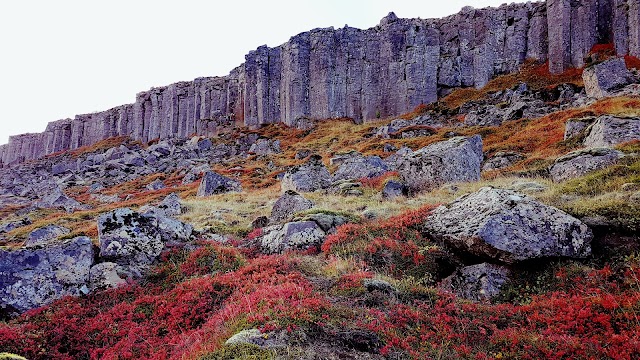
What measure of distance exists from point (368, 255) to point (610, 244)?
6123 millimetres

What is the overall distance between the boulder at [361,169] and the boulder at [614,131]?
13.9m

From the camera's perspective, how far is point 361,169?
3148 centimetres

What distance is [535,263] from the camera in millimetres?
9375

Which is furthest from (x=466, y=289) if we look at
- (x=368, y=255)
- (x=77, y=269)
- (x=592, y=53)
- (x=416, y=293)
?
(x=592, y=53)

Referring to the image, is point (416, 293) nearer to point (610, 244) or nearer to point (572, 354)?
point (572, 354)

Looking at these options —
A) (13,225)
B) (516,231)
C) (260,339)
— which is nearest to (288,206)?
(516,231)

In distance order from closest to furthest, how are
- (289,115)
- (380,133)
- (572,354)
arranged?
(572,354) → (380,133) → (289,115)

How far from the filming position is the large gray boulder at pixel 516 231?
9.28 m

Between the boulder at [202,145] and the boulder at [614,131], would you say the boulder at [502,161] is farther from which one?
the boulder at [202,145]

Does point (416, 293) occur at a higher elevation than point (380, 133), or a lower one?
lower

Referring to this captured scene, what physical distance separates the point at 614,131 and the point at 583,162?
252 inches

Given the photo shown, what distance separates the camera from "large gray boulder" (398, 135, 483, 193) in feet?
68.0

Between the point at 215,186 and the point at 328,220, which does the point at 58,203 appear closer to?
the point at 215,186

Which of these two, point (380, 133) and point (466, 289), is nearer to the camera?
point (466, 289)
